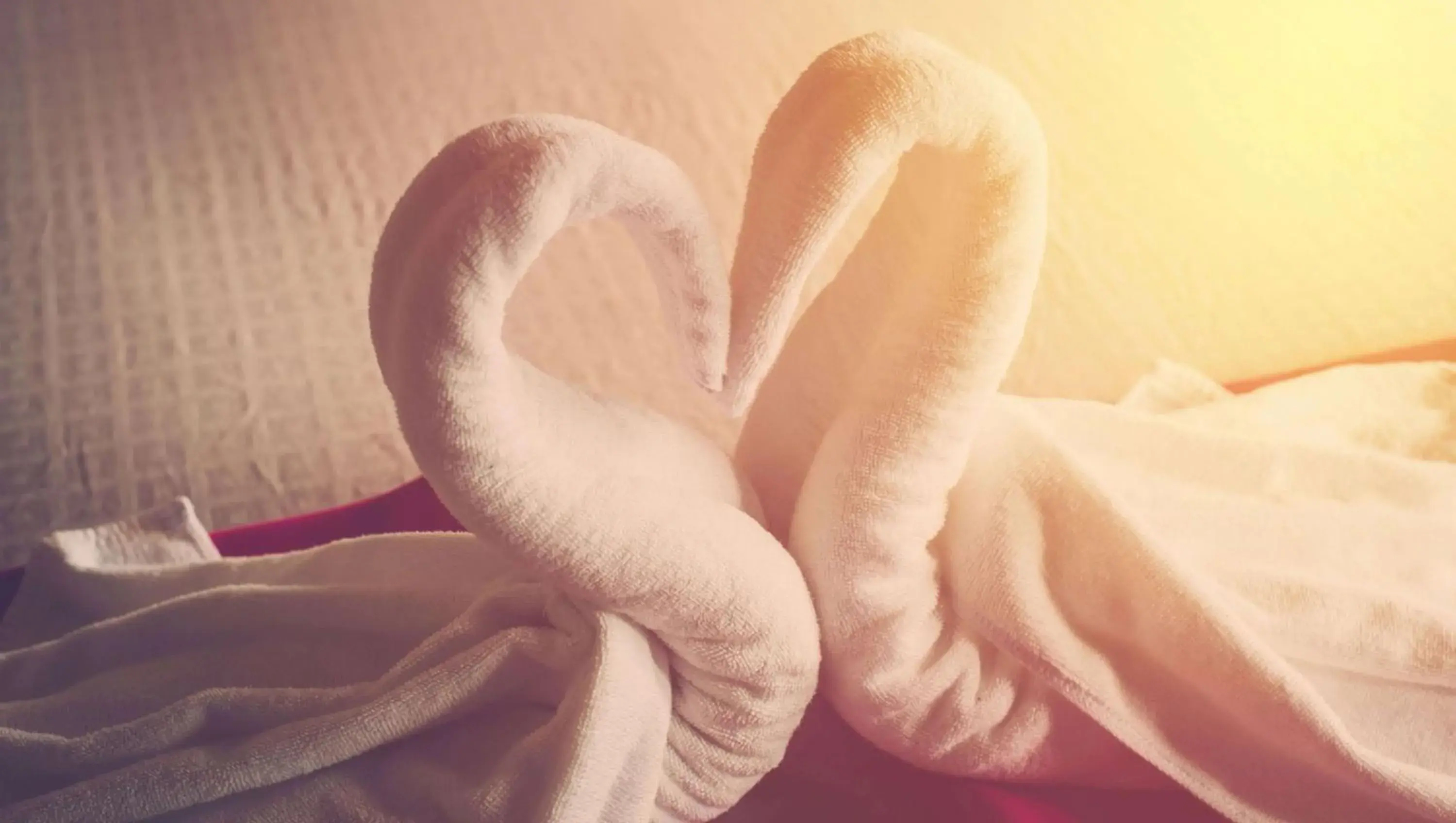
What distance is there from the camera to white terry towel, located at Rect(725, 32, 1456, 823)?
1.60ft

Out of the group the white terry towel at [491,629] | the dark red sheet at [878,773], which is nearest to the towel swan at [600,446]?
the white terry towel at [491,629]

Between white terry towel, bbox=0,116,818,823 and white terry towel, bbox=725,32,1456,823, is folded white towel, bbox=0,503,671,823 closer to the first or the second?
white terry towel, bbox=0,116,818,823

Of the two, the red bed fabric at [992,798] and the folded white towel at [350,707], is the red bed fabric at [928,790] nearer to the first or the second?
the red bed fabric at [992,798]

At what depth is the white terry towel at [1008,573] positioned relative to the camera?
0.49 meters

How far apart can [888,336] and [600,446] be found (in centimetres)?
16

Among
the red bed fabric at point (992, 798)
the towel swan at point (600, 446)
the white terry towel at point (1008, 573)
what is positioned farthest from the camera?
the red bed fabric at point (992, 798)

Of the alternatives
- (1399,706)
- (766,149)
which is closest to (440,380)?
(766,149)

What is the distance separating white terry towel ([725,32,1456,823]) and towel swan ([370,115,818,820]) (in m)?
0.04

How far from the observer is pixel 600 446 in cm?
50

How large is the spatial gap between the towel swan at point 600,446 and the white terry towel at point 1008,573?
4 cm

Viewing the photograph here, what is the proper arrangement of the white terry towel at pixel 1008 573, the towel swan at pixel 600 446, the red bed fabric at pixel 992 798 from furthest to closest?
the red bed fabric at pixel 992 798
the white terry towel at pixel 1008 573
the towel swan at pixel 600 446

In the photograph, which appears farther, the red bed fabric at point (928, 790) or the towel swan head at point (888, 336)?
the red bed fabric at point (928, 790)

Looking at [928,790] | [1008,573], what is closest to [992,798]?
[928,790]

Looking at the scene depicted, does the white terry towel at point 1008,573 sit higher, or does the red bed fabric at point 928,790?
the white terry towel at point 1008,573
